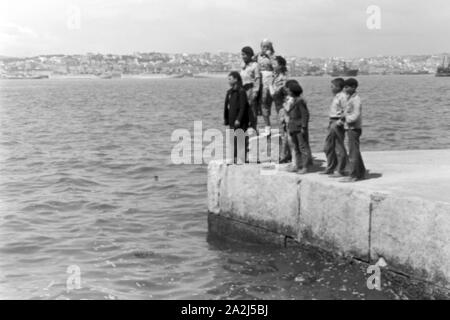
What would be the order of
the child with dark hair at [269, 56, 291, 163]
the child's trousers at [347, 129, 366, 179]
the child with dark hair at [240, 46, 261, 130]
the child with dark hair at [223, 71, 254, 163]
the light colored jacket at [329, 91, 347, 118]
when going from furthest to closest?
the child with dark hair at [240, 46, 261, 130], the child with dark hair at [269, 56, 291, 163], the child with dark hair at [223, 71, 254, 163], the light colored jacket at [329, 91, 347, 118], the child's trousers at [347, 129, 366, 179]

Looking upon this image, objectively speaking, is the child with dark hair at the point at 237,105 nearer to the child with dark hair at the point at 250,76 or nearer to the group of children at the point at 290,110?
the group of children at the point at 290,110

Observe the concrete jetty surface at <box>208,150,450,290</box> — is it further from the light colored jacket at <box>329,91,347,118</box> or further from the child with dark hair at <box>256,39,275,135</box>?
the child with dark hair at <box>256,39,275,135</box>

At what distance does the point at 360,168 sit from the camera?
1022 cm

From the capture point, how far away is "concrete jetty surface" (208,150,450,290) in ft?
27.6

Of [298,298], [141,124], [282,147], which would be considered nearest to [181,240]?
[282,147]

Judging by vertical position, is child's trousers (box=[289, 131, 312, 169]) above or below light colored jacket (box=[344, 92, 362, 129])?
below

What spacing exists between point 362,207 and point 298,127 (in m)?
2.22

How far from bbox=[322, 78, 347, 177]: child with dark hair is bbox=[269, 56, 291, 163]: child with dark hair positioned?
1244 mm

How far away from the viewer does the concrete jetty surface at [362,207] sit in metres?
8.41

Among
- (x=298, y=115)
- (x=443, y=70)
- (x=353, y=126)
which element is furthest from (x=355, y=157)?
(x=443, y=70)

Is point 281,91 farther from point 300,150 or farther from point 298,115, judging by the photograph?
point 300,150

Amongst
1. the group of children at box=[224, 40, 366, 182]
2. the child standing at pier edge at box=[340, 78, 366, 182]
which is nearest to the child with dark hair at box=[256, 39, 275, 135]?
the group of children at box=[224, 40, 366, 182]

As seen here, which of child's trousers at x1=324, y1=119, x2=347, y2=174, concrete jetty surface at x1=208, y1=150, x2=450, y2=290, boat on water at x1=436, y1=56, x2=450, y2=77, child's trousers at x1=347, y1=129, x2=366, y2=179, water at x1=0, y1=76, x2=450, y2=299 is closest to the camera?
concrete jetty surface at x1=208, y1=150, x2=450, y2=290
